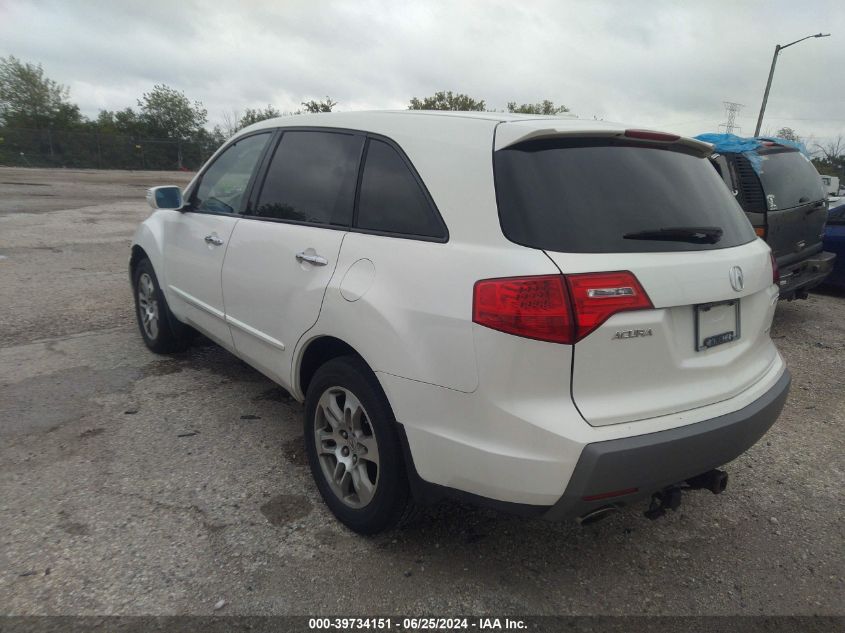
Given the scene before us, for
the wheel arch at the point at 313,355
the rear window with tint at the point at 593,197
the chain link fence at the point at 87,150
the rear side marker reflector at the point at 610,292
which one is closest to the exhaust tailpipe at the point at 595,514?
the rear side marker reflector at the point at 610,292

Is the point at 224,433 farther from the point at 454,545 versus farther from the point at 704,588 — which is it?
the point at 704,588

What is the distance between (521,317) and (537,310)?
0.18 feet

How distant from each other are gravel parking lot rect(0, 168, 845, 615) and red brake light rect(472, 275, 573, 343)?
44.0 inches

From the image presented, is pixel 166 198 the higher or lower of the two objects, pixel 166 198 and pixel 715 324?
the higher

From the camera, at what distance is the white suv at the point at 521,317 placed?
1978 millimetres

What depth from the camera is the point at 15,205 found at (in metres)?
15.2

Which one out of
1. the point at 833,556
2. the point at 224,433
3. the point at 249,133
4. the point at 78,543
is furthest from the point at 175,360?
the point at 833,556

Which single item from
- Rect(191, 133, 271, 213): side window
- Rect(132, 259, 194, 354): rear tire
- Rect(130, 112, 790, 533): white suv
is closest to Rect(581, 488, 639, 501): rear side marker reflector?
Rect(130, 112, 790, 533): white suv

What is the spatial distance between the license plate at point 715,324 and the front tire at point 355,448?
3.94ft

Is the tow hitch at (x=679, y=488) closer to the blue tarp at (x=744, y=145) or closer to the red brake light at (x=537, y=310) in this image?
the red brake light at (x=537, y=310)

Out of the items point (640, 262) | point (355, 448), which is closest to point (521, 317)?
point (640, 262)

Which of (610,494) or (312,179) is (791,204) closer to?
(312,179)

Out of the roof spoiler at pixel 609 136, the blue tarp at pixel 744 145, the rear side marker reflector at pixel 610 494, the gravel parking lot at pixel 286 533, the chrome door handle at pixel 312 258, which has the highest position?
the blue tarp at pixel 744 145

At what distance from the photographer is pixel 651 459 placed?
2.01m
